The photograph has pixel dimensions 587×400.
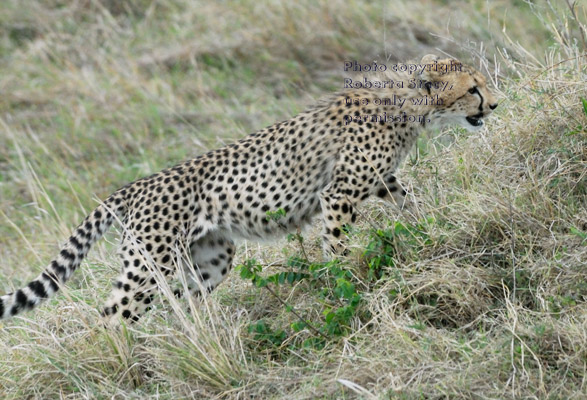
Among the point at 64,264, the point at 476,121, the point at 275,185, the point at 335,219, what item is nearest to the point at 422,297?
the point at 335,219

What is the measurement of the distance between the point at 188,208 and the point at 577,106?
1.91 meters

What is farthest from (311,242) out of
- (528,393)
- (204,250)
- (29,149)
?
(29,149)

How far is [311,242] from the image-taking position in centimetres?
473

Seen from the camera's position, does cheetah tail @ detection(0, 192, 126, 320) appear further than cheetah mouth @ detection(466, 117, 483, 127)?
No

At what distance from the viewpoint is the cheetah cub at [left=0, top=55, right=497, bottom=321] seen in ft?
14.1

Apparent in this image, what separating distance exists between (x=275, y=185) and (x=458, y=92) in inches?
39.3

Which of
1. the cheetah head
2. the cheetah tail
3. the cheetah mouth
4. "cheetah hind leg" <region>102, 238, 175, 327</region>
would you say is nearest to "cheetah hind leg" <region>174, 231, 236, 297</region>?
"cheetah hind leg" <region>102, 238, 175, 327</region>

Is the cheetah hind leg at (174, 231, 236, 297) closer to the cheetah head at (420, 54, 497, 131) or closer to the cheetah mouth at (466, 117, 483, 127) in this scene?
the cheetah head at (420, 54, 497, 131)

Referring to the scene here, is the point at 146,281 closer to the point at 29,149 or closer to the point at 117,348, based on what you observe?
the point at 117,348

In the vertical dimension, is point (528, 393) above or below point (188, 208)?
below

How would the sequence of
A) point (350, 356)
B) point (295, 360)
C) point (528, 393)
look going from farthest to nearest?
point (295, 360) < point (350, 356) < point (528, 393)

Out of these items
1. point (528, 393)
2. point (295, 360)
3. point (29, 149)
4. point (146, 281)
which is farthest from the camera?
point (29, 149)

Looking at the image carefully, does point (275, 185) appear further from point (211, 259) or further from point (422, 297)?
point (422, 297)

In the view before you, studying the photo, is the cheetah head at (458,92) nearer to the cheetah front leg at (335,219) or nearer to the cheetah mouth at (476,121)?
the cheetah mouth at (476,121)
